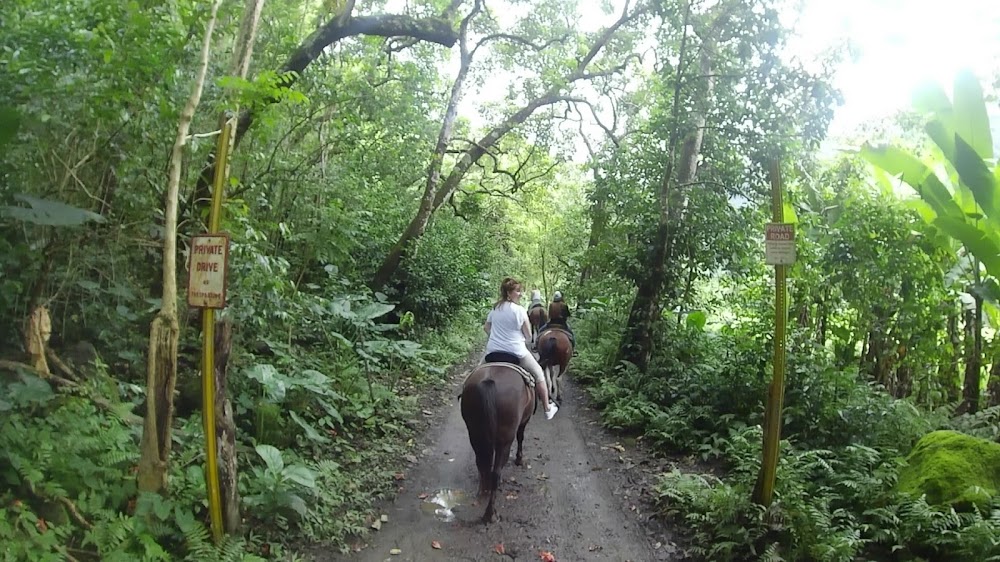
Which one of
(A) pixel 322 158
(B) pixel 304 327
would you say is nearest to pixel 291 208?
(A) pixel 322 158

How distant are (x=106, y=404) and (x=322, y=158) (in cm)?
500

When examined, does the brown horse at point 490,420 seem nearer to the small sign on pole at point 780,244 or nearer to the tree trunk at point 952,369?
the small sign on pole at point 780,244

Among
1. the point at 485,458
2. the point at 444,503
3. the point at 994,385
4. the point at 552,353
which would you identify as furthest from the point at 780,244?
the point at 552,353

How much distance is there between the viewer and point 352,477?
5.84 metres

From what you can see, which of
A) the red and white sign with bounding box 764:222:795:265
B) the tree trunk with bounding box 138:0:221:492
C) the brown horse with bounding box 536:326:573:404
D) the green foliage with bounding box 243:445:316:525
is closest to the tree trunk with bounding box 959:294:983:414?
the red and white sign with bounding box 764:222:795:265

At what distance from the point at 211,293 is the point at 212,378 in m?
0.52

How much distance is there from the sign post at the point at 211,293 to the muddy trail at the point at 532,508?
3.79ft

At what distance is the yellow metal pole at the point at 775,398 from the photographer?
4477mm

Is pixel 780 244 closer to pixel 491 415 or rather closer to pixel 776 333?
pixel 776 333

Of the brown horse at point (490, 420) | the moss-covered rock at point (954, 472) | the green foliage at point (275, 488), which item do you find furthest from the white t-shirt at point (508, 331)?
the moss-covered rock at point (954, 472)

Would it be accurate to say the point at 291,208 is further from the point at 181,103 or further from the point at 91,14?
the point at 91,14

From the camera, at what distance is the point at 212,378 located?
371 cm

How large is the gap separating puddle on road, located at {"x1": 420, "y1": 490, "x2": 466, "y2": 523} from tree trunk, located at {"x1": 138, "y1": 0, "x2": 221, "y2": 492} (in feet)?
7.41

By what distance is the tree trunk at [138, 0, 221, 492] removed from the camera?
147 inches
